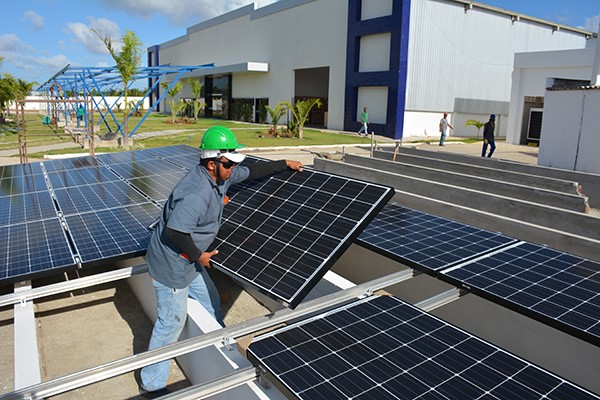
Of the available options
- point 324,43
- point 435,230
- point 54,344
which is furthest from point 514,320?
point 324,43

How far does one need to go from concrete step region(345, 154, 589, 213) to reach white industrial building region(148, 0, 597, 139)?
2058 centimetres

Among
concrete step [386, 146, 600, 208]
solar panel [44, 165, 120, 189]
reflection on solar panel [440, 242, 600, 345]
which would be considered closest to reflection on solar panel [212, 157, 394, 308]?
reflection on solar panel [440, 242, 600, 345]

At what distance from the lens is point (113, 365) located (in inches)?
118

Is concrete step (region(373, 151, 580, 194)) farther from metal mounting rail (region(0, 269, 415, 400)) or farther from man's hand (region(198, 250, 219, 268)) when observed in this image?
man's hand (region(198, 250, 219, 268))

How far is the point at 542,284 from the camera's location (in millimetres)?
4184

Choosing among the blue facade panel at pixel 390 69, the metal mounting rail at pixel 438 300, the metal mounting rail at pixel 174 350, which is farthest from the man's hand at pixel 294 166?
the blue facade panel at pixel 390 69

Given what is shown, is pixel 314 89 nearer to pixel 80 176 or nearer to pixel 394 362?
pixel 80 176

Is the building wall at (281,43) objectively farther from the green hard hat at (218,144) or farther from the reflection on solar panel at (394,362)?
the reflection on solar panel at (394,362)

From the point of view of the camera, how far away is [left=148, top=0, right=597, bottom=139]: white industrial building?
32.7 meters

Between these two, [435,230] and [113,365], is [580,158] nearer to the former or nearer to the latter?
[435,230]

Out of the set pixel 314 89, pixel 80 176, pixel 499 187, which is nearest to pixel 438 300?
pixel 499 187

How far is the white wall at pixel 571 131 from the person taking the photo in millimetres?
17688

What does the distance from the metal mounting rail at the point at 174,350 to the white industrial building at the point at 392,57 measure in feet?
97.8

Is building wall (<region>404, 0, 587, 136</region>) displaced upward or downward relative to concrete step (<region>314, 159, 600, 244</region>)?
upward
